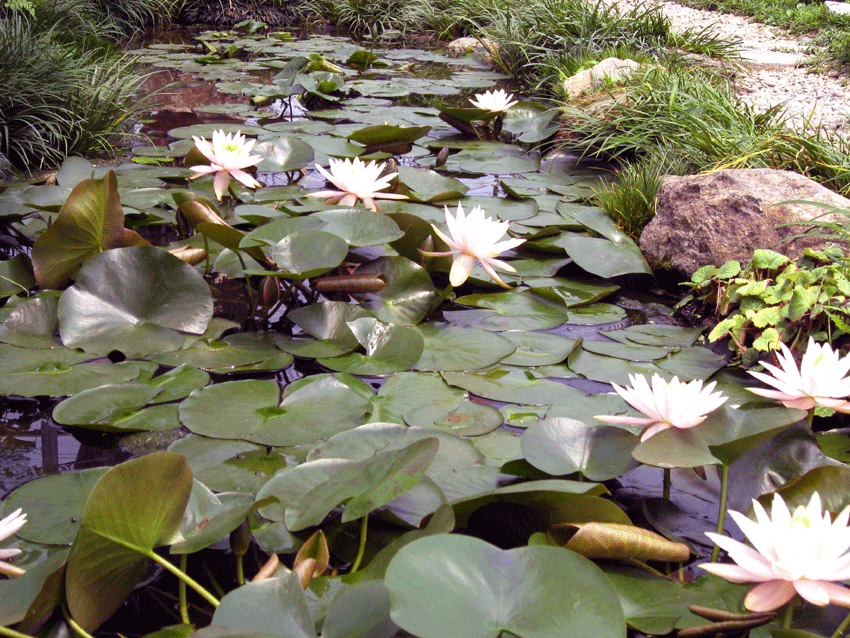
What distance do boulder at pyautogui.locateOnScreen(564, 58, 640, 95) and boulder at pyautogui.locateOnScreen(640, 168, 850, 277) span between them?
1.81 metres

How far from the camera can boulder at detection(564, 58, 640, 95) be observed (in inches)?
150

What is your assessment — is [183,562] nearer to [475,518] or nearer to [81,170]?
[475,518]

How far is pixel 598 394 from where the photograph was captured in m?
1.46

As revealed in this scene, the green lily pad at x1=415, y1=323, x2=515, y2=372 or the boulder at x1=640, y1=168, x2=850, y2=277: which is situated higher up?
the boulder at x1=640, y1=168, x2=850, y2=277

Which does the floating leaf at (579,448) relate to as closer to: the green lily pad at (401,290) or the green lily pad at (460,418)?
the green lily pad at (460,418)

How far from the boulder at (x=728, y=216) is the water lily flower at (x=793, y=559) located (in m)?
1.32

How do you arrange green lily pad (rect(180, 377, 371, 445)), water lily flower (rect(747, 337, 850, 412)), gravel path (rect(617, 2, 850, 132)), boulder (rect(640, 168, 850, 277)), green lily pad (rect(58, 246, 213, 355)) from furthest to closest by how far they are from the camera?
1. gravel path (rect(617, 2, 850, 132))
2. boulder (rect(640, 168, 850, 277))
3. green lily pad (rect(58, 246, 213, 355))
4. green lily pad (rect(180, 377, 371, 445))
5. water lily flower (rect(747, 337, 850, 412))

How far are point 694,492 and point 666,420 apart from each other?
0.26 m

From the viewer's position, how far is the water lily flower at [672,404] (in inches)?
38.8

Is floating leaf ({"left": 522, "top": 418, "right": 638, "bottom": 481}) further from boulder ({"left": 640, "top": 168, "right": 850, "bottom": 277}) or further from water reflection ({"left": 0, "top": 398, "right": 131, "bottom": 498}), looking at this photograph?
boulder ({"left": 640, "top": 168, "right": 850, "bottom": 277})

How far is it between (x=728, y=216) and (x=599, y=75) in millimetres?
2230

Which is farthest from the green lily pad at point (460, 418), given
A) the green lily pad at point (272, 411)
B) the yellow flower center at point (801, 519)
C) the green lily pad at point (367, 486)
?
the yellow flower center at point (801, 519)

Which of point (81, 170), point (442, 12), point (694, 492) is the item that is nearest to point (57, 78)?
point (81, 170)

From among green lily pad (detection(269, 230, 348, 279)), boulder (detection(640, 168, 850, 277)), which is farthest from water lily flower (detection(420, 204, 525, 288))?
boulder (detection(640, 168, 850, 277))
